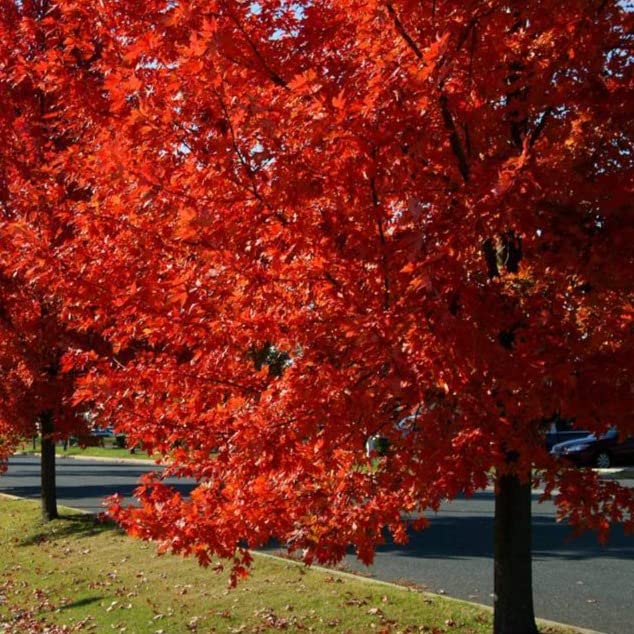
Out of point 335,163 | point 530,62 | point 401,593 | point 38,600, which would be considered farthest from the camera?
point 38,600

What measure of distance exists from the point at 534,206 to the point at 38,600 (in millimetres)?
8843

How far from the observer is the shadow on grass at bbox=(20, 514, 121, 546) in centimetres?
1488

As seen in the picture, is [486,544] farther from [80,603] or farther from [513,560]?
[513,560]

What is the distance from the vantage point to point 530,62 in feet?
14.7

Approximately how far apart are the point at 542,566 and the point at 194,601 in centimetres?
464

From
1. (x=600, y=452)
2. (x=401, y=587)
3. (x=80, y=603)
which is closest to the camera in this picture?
(x=401, y=587)

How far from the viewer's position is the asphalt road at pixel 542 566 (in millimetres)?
8398

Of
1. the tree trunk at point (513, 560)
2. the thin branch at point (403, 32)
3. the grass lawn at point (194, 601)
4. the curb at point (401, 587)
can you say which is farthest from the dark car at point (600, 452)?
the thin branch at point (403, 32)

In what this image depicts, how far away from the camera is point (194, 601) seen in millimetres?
9117

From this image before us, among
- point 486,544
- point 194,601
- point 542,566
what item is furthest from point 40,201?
point 486,544

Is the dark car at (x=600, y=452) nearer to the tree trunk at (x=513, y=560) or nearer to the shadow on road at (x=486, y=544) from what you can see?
the shadow on road at (x=486, y=544)

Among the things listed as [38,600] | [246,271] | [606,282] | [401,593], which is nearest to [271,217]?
[246,271]

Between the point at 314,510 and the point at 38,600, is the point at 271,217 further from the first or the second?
the point at 38,600

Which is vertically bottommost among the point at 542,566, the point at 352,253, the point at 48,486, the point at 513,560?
the point at 542,566
